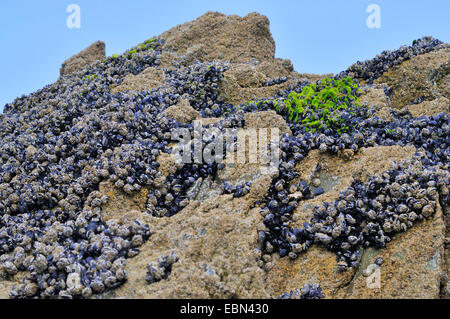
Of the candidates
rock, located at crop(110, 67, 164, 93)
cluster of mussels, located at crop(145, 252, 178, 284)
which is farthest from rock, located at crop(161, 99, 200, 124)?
cluster of mussels, located at crop(145, 252, 178, 284)

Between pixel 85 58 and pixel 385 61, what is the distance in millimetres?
9751

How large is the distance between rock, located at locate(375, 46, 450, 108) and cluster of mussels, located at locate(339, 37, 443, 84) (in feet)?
0.54

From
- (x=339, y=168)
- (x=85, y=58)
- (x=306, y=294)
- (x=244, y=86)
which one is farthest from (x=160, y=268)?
(x=85, y=58)

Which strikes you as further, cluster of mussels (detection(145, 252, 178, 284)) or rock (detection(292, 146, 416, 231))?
rock (detection(292, 146, 416, 231))

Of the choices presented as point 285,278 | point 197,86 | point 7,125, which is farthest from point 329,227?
point 7,125

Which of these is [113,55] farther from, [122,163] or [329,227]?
[329,227]

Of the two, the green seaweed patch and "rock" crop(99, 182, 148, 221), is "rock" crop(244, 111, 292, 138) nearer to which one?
the green seaweed patch

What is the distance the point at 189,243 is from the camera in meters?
5.07

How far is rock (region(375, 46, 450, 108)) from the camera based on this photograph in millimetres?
8570

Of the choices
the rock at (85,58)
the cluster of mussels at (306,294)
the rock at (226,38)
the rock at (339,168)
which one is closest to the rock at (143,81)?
the rock at (226,38)

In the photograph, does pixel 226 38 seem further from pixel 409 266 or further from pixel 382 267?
pixel 409 266

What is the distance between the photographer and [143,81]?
971 cm

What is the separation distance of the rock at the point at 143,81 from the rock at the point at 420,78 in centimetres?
475

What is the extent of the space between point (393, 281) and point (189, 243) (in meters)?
2.32
